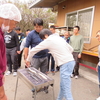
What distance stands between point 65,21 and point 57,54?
488 cm

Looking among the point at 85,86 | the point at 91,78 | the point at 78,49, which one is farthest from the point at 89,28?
the point at 85,86

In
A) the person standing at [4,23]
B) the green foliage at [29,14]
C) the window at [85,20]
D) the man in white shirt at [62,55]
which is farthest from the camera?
the green foliage at [29,14]

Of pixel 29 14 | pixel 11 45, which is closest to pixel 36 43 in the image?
pixel 11 45

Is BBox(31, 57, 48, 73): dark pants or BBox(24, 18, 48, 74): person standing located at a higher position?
BBox(24, 18, 48, 74): person standing

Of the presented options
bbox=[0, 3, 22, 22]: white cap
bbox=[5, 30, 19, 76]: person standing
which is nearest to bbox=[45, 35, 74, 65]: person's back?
bbox=[0, 3, 22, 22]: white cap

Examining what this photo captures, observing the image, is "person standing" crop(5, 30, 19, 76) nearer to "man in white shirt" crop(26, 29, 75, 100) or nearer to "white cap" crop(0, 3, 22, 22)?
"man in white shirt" crop(26, 29, 75, 100)

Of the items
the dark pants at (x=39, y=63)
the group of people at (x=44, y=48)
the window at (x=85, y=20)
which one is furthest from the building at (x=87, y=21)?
the group of people at (x=44, y=48)

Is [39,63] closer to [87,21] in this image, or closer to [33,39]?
[33,39]

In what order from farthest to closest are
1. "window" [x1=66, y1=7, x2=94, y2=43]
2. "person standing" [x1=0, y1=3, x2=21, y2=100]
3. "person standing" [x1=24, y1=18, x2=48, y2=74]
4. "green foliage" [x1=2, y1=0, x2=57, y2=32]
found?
"green foliage" [x1=2, y1=0, x2=57, y2=32] < "window" [x1=66, y1=7, x2=94, y2=43] < "person standing" [x1=24, y1=18, x2=48, y2=74] < "person standing" [x1=0, y1=3, x2=21, y2=100]

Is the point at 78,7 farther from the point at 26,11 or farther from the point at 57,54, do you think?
the point at 26,11

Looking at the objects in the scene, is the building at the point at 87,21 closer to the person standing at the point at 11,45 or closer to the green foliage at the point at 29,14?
the person standing at the point at 11,45

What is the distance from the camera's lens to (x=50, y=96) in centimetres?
260

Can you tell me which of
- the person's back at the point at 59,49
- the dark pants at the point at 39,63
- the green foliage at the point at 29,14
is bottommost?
the dark pants at the point at 39,63

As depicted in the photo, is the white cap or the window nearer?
the white cap
